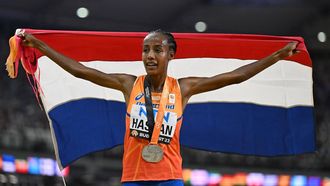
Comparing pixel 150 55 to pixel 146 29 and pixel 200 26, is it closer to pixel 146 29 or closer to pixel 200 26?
pixel 146 29

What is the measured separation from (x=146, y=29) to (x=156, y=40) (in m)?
15.8

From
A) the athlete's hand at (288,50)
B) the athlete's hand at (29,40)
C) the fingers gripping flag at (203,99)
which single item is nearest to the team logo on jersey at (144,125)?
the athlete's hand at (29,40)

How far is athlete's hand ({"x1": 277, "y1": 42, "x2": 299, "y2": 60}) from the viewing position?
481cm

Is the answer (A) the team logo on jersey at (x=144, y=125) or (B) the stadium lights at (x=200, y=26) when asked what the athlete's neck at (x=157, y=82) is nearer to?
(A) the team logo on jersey at (x=144, y=125)

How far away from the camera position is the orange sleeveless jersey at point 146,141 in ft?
13.5

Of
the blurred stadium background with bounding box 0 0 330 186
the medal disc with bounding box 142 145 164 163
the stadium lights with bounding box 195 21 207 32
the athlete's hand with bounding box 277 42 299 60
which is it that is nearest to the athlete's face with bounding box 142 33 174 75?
the medal disc with bounding box 142 145 164 163

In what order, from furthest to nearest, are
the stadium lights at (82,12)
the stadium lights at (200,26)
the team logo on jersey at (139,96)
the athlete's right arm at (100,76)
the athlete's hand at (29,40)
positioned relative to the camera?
the stadium lights at (200,26) < the stadium lights at (82,12) < the athlete's hand at (29,40) < the athlete's right arm at (100,76) < the team logo on jersey at (139,96)

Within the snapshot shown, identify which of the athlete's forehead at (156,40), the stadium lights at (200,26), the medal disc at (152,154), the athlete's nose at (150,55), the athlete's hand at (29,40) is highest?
the stadium lights at (200,26)

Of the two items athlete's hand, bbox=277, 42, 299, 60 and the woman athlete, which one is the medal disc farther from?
athlete's hand, bbox=277, 42, 299, 60

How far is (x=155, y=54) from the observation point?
14.1ft

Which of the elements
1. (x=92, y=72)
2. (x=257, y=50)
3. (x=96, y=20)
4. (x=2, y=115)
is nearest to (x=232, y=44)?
(x=257, y=50)

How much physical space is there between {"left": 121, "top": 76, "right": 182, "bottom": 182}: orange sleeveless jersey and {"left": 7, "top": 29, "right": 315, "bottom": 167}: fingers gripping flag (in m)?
1.52

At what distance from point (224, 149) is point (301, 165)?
1238 cm

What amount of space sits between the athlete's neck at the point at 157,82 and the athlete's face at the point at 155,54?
40mm
